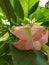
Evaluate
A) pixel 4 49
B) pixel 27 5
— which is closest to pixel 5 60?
pixel 4 49

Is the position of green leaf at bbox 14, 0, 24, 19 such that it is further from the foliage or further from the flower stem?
the flower stem

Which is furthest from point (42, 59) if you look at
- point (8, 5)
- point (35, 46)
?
point (8, 5)

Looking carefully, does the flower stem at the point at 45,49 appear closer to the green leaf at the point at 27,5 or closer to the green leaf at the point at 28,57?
the green leaf at the point at 28,57

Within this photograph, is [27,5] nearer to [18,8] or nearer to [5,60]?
[18,8]

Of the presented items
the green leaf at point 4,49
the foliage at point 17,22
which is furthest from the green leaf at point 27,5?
the green leaf at point 4,49

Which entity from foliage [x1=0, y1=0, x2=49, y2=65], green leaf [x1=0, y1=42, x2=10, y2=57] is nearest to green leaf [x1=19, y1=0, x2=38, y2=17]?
foliage [x1=0, y1=0, x2=49, y2=65]

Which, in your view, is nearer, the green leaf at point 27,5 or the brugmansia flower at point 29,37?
the brugmansia flower at point 29,37

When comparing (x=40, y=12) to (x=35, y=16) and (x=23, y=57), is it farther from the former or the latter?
(x=23, y=57)

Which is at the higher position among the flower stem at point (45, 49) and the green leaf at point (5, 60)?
the flower stem at point (45, 49)
